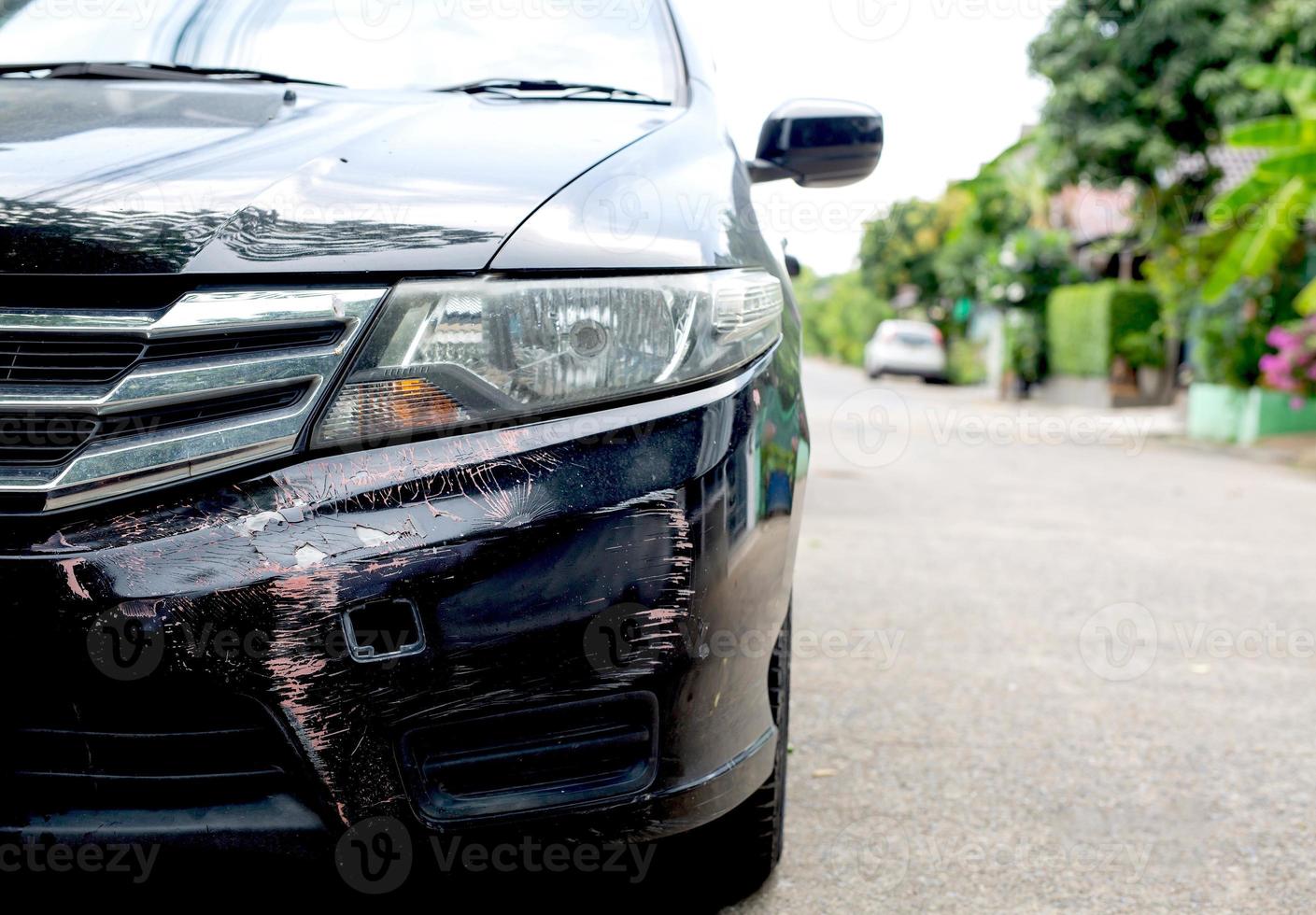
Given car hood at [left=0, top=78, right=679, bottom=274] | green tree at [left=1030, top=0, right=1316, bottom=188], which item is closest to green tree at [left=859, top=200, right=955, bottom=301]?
green tree at [left=1030, top=0, right=1316, bottom=188]

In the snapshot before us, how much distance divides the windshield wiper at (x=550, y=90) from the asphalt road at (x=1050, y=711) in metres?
1.33

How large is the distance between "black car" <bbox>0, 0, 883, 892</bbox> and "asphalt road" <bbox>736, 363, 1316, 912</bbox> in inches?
29.2

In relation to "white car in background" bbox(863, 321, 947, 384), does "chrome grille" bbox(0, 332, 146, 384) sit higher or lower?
higher

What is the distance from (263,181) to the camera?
60.5 inches

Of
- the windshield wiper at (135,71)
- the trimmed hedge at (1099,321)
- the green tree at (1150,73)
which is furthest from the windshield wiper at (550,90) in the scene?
the trimmed hedge at (1099,321)

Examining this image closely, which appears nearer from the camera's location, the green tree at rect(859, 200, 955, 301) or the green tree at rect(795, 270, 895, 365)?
the green tree at rect(859, 200, 955, 301)

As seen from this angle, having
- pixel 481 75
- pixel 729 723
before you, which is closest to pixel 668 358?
pixel 729 723

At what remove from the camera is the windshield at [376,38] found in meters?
2.27

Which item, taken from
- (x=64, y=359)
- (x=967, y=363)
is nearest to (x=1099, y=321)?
(x=967, y=363)

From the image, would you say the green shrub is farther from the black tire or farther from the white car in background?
the black tire

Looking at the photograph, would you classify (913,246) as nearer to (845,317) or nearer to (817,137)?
(845,317)

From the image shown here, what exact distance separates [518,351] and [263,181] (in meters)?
0.38

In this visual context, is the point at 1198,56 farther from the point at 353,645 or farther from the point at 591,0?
the point at 353,645

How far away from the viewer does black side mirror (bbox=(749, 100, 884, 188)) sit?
8.26 ft
